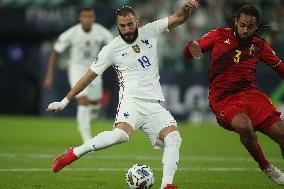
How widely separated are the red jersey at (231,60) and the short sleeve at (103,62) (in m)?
0.98

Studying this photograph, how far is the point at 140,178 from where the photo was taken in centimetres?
941

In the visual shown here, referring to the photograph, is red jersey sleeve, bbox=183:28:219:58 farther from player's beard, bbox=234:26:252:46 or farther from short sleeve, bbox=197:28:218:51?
player's beard, bbox=234:26:252:46

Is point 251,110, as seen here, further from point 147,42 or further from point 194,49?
point 147,42

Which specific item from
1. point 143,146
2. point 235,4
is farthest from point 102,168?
point 235,4

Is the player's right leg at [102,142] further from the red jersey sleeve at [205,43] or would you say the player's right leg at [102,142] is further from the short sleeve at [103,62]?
the red jersey sleeve at [205,43]

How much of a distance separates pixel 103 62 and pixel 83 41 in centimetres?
702

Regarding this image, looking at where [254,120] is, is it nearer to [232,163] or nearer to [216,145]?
[232,163]

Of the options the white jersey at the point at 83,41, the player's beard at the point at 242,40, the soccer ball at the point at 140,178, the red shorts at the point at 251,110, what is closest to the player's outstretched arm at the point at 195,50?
the player's beard at the point at 242,40

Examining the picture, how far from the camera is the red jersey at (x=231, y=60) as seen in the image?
399 inches

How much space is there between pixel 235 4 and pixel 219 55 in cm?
1209

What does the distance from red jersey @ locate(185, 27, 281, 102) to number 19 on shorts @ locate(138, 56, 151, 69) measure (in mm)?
538

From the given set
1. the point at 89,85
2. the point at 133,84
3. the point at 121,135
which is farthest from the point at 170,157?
the point at 89,85

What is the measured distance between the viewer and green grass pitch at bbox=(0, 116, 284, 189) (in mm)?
10578

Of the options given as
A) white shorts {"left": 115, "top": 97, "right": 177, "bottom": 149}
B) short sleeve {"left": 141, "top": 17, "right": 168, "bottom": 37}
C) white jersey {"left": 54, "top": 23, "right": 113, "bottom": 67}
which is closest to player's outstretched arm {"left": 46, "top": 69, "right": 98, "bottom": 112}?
white shorts {"left": 115, "top": 97, "right": 177, "bottom": 149}
